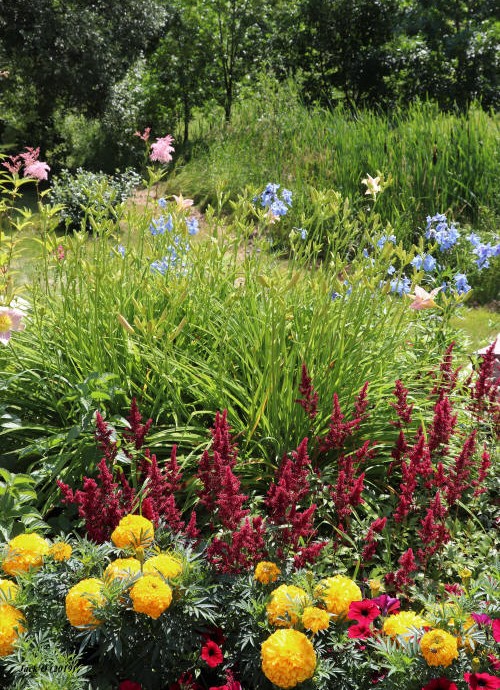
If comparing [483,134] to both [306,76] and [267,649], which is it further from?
[267,649]

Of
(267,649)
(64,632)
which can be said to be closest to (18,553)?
(64,632)

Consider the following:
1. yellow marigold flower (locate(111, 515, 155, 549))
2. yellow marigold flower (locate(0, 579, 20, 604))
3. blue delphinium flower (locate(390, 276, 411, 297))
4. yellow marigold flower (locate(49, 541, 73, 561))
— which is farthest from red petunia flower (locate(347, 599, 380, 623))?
blue delphinium flower (locate(390, 276, 411, 297))

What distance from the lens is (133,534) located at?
6.25 ft

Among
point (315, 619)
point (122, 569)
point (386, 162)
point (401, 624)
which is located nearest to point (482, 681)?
point (401, 624)

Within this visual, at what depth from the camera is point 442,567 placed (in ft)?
7.93

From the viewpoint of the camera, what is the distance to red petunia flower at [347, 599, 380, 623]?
1.79m

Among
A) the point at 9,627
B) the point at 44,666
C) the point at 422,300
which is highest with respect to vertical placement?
the point at 422,300

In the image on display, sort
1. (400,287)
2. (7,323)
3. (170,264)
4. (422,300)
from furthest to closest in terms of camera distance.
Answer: (400,287), (170,264), (422,300), (7,323)

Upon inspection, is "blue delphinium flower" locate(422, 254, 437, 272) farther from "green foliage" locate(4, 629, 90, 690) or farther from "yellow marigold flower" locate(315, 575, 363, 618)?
"green foliage" locate(4, 629, 90, 690)

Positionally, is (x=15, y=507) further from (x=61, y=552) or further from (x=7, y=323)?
(x=7, y=323)

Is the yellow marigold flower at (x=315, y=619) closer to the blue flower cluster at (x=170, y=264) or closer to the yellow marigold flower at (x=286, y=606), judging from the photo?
the yellow marigold flower at (x=286, y=606)

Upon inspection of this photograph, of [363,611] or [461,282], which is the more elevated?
[461,282]

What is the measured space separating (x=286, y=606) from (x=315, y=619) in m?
0.08

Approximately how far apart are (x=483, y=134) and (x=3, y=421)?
5.70m
